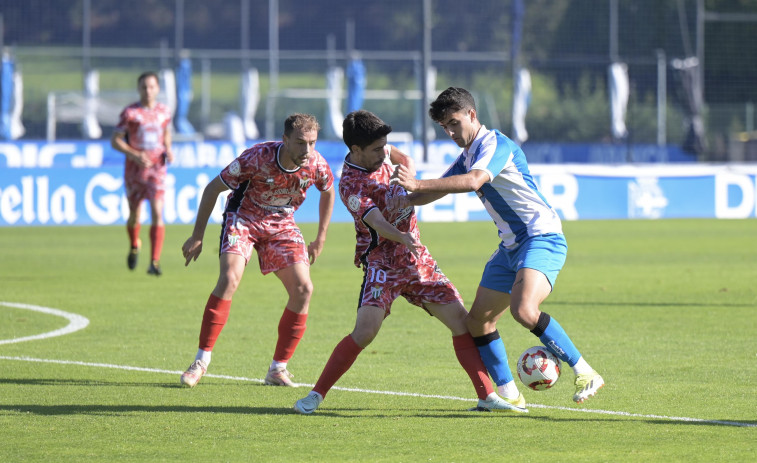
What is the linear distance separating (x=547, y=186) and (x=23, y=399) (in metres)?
17.5

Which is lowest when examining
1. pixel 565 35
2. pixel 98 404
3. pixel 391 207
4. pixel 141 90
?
pixel 98 404

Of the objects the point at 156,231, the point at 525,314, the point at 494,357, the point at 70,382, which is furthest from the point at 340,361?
the point at 156,231

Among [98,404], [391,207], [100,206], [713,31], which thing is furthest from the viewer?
[713,31]

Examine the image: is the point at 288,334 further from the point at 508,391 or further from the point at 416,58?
the point at 416,58

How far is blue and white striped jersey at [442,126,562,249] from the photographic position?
6.86 metres

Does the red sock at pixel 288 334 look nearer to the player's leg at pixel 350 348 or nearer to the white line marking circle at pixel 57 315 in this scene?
the player's leg at pixel 350 348

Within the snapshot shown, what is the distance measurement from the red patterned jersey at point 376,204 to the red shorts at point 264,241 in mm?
1074

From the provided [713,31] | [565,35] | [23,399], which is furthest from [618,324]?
[713,31]

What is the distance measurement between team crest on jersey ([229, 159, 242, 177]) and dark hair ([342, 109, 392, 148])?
1.19 m

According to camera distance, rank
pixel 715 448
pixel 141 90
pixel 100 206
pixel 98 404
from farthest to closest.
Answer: pixel 100 206 < pixel 141 90 < pixel 98 404 < pixel 715 448

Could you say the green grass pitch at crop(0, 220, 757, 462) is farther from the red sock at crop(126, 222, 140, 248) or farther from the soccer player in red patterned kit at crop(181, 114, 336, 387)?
the red sock at crop(126, 222, 140, 248)

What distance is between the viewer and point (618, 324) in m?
10.8

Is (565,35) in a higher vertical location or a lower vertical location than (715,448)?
higher

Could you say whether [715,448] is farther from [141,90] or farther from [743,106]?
[743,106]
